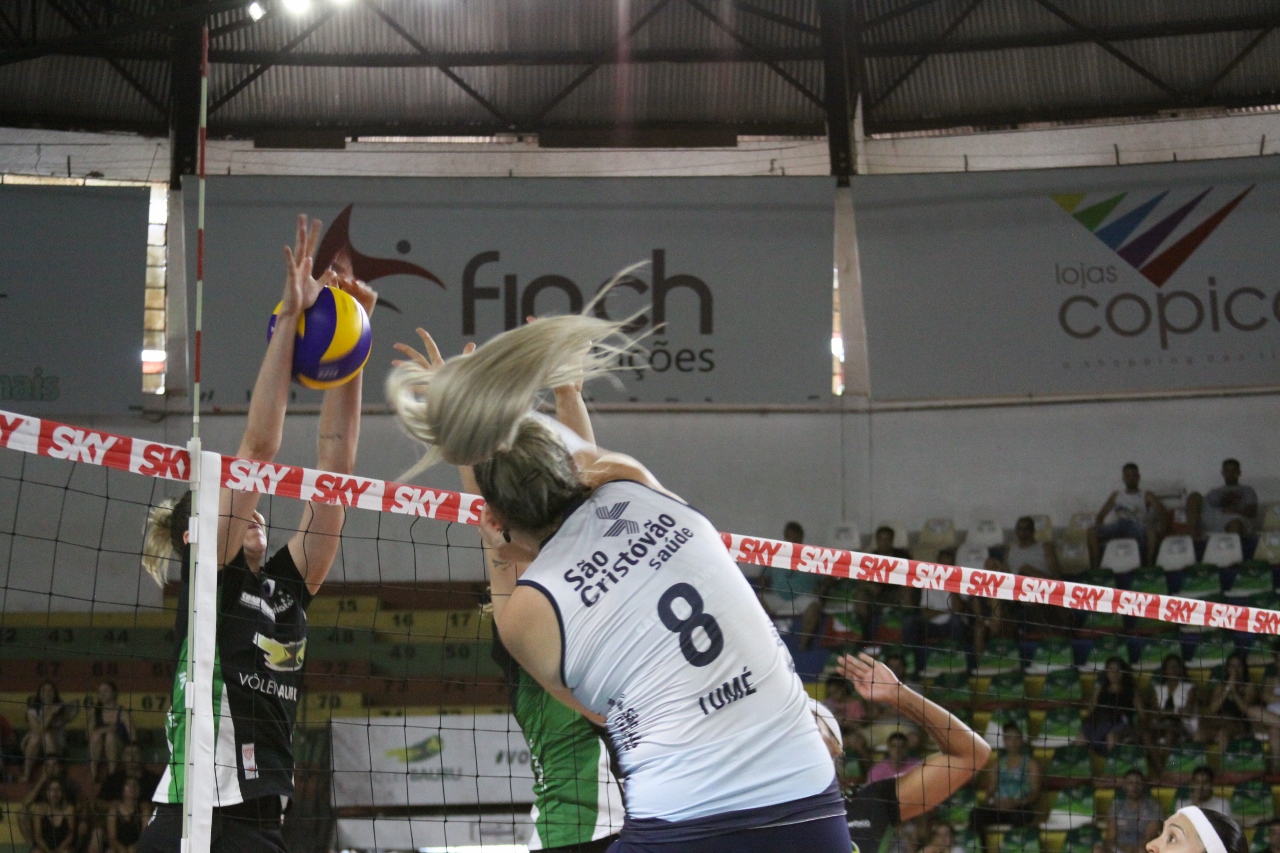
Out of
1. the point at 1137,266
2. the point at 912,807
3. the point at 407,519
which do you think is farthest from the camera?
the point at 407,519

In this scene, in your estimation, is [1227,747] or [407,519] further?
[407,519]

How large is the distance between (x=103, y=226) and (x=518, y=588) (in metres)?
12.0

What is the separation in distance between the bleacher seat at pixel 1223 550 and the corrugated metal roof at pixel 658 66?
511 centimetres

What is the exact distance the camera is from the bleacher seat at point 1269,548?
40.3 ft

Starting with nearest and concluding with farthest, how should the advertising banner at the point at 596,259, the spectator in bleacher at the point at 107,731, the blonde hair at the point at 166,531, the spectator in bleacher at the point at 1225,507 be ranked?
the blonde hair at the point at 166,531
the spectator in bleacher at the point at 107,731
the spectator in bleacher at the point at 1225,507
the advertising banner at the point at 596,259

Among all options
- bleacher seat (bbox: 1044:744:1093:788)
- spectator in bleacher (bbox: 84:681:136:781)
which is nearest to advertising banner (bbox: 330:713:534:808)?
spectator in bleacher (bbox: 84:681:136:781)

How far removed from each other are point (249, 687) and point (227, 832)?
41 cm

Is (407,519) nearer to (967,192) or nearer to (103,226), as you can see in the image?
(103,226)

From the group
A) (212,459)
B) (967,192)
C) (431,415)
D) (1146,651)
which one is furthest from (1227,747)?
(431,415)

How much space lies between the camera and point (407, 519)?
45.3ft

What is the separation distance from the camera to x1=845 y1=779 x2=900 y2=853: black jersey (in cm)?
418

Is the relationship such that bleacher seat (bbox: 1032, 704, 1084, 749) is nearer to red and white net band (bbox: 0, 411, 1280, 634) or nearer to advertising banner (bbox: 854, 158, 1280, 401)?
advertising banner (bbox: 854, 158, 1280, 401)

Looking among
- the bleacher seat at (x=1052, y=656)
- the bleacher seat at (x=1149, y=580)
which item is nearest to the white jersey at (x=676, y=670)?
the bleacher seat at (x=1052, y=656)

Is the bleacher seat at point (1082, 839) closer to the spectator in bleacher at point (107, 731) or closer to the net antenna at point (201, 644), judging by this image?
the spectator in bleacher at point (107, 731)
